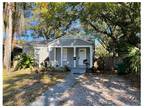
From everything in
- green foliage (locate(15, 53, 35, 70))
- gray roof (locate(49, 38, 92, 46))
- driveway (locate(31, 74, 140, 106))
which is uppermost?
gray roof (locate(49, 38, 92, 46))

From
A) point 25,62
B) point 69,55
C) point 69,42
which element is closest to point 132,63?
point 25,62

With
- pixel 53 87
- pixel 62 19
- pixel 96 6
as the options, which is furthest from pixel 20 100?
pixel 62 19

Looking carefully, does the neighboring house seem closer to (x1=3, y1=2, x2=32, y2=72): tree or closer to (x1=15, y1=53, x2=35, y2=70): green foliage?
(x1=15, y1=53, x2=35, y2=70): green foliage

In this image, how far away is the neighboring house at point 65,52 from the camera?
22438mm

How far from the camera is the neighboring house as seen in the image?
73.6 ft

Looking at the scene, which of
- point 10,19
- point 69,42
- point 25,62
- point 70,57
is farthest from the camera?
point 70,57

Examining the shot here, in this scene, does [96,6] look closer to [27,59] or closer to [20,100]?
[27,59]

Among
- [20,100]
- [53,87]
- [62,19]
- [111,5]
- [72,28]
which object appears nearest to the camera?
[20,100]

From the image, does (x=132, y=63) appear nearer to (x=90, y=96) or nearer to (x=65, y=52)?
(x=90, y=96)

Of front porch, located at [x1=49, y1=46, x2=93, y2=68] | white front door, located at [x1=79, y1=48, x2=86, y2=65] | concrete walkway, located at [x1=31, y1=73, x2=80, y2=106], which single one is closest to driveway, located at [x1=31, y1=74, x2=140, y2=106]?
concrete walkway, located at [x1=31, y1=73, x2=80, y2=106]

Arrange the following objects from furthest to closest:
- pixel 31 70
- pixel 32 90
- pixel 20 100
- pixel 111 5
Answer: pixel 31 70 < pixel 111 5 < pixel 32 90 < pixel 20 100

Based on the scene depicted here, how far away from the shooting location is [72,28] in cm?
3050

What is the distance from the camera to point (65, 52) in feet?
76.9

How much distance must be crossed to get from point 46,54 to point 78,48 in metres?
2.65
